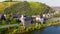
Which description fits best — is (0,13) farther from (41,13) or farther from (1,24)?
(41,13)

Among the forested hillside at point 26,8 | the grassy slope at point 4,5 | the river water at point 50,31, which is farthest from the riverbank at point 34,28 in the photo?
the grassy slope at point 4,5

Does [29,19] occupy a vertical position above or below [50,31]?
above

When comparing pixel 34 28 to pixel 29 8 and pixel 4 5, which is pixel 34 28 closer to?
pixel 29 8

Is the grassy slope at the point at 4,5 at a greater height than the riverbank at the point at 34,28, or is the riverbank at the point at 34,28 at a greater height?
the grassy slope at the point at 4,5

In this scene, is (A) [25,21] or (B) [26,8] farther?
(B) [26,8]

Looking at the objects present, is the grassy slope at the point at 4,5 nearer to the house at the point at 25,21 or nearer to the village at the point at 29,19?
the village at the point at 29,19

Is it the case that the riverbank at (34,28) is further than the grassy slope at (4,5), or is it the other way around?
the grassy slope at (4,5)

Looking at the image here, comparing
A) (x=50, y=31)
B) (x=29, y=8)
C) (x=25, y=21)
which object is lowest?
(x=50, y=31)

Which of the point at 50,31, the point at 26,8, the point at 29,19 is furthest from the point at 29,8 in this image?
the point at 50,31

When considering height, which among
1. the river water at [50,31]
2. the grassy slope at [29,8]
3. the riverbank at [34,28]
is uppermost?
the grassy slope at [29,8]

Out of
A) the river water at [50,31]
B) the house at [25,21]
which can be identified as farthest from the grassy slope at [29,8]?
the river water at [50,31]
